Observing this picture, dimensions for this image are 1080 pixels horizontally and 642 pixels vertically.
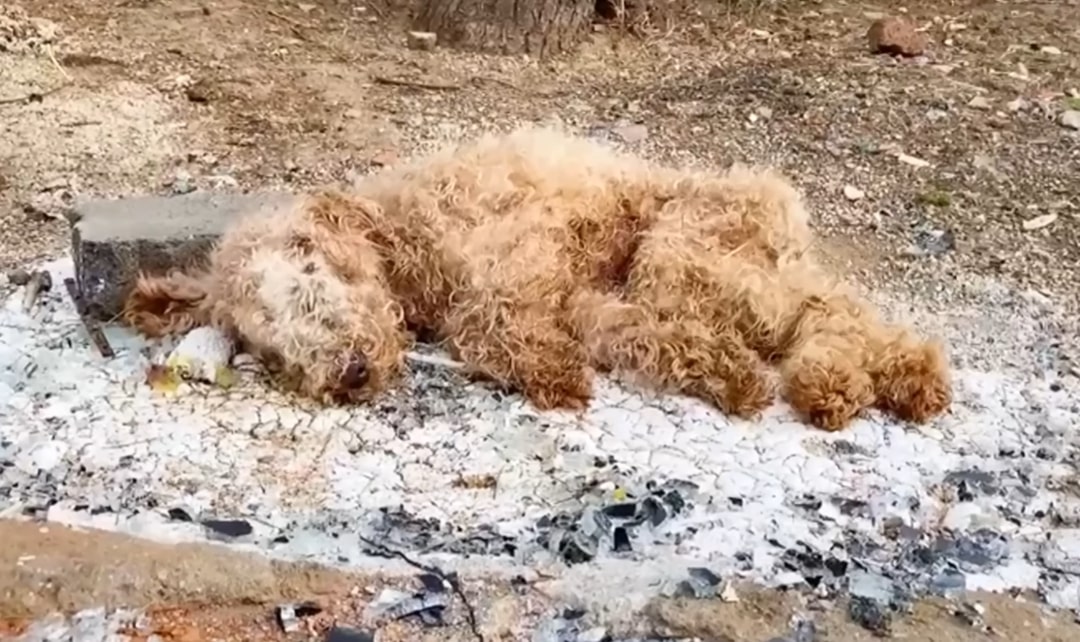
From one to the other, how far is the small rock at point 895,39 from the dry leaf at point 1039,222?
4.69ft

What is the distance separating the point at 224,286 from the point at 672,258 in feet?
3.53

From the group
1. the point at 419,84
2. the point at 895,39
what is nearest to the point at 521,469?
the point at 419,84

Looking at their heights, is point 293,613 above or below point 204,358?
below

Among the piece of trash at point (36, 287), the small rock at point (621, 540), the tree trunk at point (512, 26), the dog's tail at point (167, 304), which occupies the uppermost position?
the tree trunk at point (512, 26)

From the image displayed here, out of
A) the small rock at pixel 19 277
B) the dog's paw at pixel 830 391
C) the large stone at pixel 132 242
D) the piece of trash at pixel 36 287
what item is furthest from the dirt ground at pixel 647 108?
the dog's paw at pixel 830 391

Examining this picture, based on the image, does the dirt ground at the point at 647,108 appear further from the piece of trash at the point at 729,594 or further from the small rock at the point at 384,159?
the piece of trash at the point at 729,594

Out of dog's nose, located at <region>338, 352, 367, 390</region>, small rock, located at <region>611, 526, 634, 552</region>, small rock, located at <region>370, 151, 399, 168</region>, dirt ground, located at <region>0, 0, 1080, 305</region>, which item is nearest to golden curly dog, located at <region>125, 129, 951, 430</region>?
dog's nose, located at <region>338, 352, 367, 390</region>

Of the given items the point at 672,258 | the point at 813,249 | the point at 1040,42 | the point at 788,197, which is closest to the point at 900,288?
the point at 813,249

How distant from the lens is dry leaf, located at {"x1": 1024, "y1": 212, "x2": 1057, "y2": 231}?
4.66m

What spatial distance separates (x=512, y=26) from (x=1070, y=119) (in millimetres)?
2206

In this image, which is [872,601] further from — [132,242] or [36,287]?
[36,287]

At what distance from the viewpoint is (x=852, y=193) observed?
491 cm

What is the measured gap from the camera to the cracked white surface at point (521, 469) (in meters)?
3.06

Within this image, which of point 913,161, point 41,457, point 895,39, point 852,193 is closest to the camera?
point 41,457
